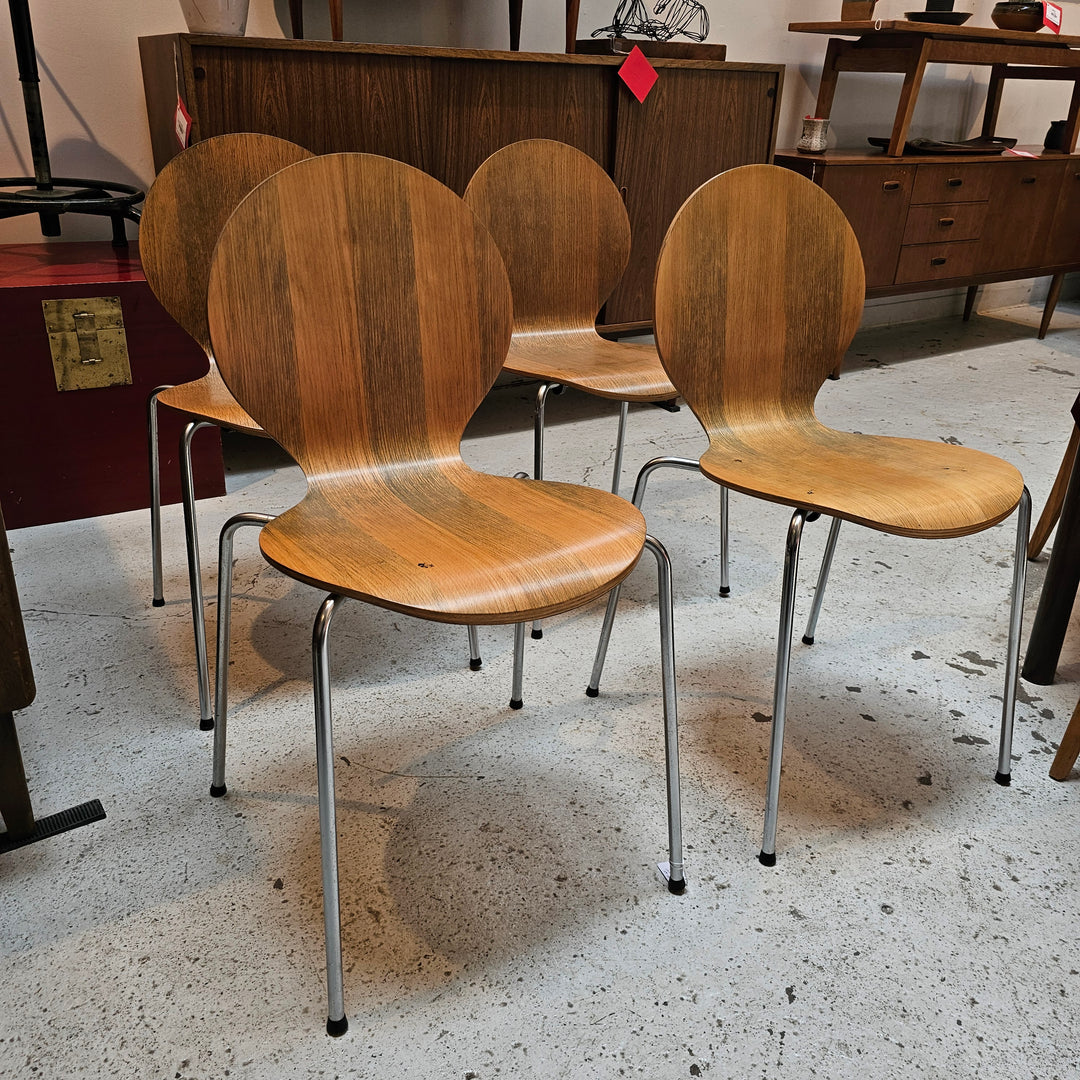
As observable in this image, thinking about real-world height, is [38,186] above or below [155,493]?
above

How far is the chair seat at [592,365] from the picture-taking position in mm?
1619

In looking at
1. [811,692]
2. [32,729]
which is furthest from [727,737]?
[32,729]

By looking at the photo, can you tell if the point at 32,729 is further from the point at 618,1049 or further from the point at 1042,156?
the point at 1042,156

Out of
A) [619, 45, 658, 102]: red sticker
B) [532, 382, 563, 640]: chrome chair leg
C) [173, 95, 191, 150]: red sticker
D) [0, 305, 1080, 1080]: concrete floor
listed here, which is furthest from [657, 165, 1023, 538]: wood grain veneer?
[619, 45, 658, 102]: red sticker

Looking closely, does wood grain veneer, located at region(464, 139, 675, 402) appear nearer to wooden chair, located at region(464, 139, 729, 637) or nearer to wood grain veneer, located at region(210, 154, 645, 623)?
wooden chair, located at region(464, 139, 729, 637)

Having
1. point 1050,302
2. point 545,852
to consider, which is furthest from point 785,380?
point 1050,302

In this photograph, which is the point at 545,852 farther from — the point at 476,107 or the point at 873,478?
the point at 476,107

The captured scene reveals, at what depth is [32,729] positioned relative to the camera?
141 centimetres

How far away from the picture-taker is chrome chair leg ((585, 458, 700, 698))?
1.31 metres

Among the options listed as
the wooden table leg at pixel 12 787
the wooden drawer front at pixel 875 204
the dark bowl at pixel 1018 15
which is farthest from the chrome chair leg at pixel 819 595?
the dark bowl at pixel 1018 15

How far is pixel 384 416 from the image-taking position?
1.21 metres

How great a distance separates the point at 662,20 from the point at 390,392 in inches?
100.0

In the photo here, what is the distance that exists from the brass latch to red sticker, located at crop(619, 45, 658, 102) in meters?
1.40

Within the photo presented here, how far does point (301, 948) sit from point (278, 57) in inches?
71.0
